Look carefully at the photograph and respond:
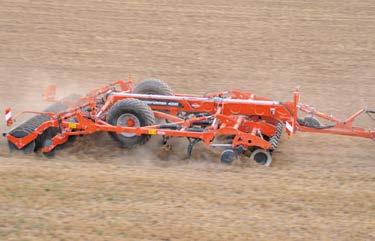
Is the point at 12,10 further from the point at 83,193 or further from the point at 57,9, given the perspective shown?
the point at 83,193

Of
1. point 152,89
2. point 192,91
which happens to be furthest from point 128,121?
point 192,91

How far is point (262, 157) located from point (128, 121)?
1998mm

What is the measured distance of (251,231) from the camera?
6.30 m

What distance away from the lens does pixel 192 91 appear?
1309 cm

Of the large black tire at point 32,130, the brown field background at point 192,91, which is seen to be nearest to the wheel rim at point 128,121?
the brown field background at point 192,91

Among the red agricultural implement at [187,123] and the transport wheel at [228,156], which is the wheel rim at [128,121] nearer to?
the red agricultural implement at [187,123]

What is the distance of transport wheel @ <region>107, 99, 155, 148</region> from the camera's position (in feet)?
30.4

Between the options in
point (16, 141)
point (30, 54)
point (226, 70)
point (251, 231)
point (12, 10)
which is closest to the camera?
point (251, 231)

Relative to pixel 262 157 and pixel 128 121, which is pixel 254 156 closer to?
pixel 262 157

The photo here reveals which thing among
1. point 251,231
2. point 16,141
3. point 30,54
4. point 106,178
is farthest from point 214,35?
point 251,231

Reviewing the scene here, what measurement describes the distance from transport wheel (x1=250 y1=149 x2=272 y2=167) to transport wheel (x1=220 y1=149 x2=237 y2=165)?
1.02ft

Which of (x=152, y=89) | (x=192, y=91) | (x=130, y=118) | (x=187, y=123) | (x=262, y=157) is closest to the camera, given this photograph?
(x=262, y=157)

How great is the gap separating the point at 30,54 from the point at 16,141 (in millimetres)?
6507

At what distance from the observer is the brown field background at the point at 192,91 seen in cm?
654
